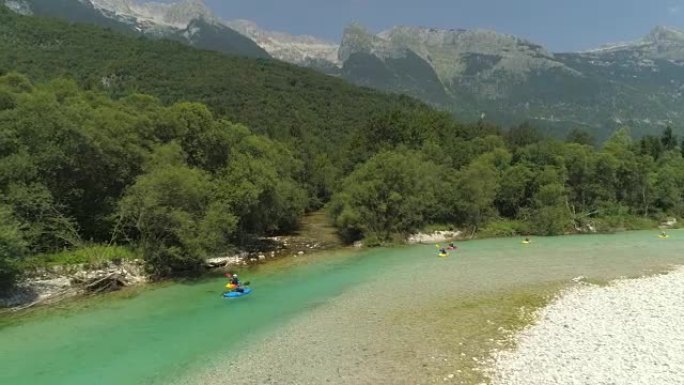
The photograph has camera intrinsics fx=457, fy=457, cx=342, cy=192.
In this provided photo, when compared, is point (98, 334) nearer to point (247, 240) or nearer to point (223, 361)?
point (223, 361)

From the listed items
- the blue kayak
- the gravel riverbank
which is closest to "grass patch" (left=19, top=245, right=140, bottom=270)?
the blue kayak

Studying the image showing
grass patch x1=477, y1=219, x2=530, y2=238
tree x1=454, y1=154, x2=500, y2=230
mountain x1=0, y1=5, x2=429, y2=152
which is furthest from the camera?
mountain x1=0, y1=5, x2=429, y2=152

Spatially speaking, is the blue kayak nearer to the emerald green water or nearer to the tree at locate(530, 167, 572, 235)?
the emerald green water

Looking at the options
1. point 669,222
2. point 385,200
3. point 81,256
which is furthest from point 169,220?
point 669,222

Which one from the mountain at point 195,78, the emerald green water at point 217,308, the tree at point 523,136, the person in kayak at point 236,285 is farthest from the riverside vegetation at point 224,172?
the emerald green water at point 217,308

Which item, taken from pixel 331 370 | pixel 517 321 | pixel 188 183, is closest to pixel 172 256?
pixel 188 183

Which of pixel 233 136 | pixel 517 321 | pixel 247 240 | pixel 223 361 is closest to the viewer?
pixel 223 361

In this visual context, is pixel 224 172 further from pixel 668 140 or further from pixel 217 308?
pixel 668 140
